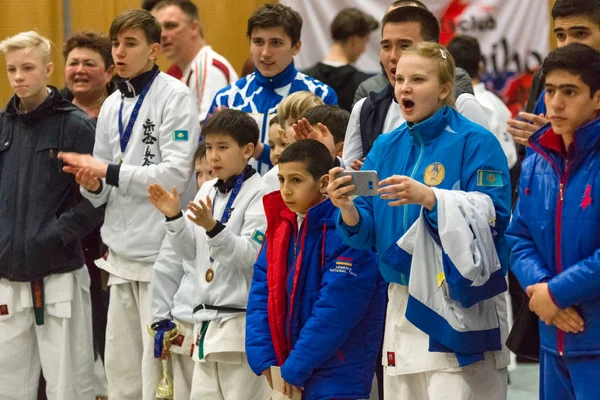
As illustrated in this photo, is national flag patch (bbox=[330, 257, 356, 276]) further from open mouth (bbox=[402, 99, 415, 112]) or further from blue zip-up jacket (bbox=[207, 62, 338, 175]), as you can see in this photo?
blue zip-up jacket (bbox=[207, 62, 338, 175])

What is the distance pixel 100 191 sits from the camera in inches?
206

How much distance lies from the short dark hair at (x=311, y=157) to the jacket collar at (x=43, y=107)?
1.90 metres

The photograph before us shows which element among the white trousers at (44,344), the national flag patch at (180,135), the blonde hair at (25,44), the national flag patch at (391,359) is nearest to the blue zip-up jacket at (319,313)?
the national flag patch at (391,359)

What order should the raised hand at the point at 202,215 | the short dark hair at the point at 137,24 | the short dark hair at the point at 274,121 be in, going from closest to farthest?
the raised hand at the point at 202,215
the short dark hair at the point at 274,121
the short dark hair at the point at 137,24

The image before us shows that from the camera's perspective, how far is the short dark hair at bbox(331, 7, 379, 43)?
7539 millimetres

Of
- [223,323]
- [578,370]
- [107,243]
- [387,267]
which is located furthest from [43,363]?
[578,370]

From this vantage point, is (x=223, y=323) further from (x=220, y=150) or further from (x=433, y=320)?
(x=433, y=320)

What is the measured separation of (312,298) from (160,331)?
1129mm

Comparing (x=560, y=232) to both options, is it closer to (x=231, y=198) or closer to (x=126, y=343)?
(x=231, y=198)

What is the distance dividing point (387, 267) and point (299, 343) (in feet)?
1.62

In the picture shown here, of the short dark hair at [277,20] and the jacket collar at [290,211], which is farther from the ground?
the short dark hair at [277,20]

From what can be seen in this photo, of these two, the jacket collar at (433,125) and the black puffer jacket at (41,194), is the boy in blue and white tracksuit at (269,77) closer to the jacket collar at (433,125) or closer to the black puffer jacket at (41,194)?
the black puffer jacket at (41,194)

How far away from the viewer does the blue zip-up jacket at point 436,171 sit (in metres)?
3.66

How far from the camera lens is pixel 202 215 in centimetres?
447
